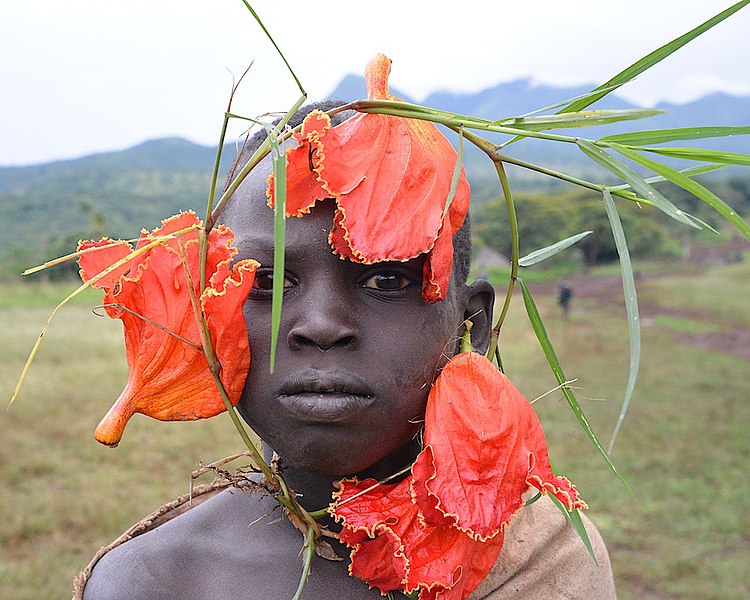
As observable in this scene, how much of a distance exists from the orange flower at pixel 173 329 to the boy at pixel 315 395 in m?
0.05

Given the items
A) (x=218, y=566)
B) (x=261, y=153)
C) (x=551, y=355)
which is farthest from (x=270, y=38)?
(x=218, y=566)

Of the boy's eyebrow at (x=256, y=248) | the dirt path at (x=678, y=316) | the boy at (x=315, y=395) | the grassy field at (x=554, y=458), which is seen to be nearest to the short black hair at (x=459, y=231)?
the boy at (x=315, y=395)

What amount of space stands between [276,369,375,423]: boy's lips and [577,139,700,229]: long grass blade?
1.24 feet

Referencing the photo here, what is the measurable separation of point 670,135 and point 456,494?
448 mm

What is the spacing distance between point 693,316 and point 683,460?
8975 millimetres

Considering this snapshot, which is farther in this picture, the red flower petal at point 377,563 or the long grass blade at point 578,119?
the red flower petal at point 377,563

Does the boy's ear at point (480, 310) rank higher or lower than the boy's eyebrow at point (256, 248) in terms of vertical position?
lower

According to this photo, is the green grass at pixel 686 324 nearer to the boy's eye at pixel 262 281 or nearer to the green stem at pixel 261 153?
the boy's eye at pixel 262 281

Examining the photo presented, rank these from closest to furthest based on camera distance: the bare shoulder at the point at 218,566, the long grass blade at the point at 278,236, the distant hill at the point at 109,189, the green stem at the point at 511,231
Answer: the long grass blade at the point at 278,236, the green stem at the point at 511,231, the bare shoulder at the point at 218,566, the distant hill at the point at 109,189

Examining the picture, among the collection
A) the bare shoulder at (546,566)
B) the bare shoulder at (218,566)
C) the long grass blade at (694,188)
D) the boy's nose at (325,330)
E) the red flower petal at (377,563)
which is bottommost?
the bare shoulder at (546,566)

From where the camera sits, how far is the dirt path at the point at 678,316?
35.1 ft

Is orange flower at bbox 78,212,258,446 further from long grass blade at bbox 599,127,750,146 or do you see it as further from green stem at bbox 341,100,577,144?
long grass blade at bbox 599,127,750,146

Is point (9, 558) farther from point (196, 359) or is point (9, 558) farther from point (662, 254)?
point (662, 254)

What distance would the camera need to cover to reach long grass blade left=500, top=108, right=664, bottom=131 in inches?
28.9
